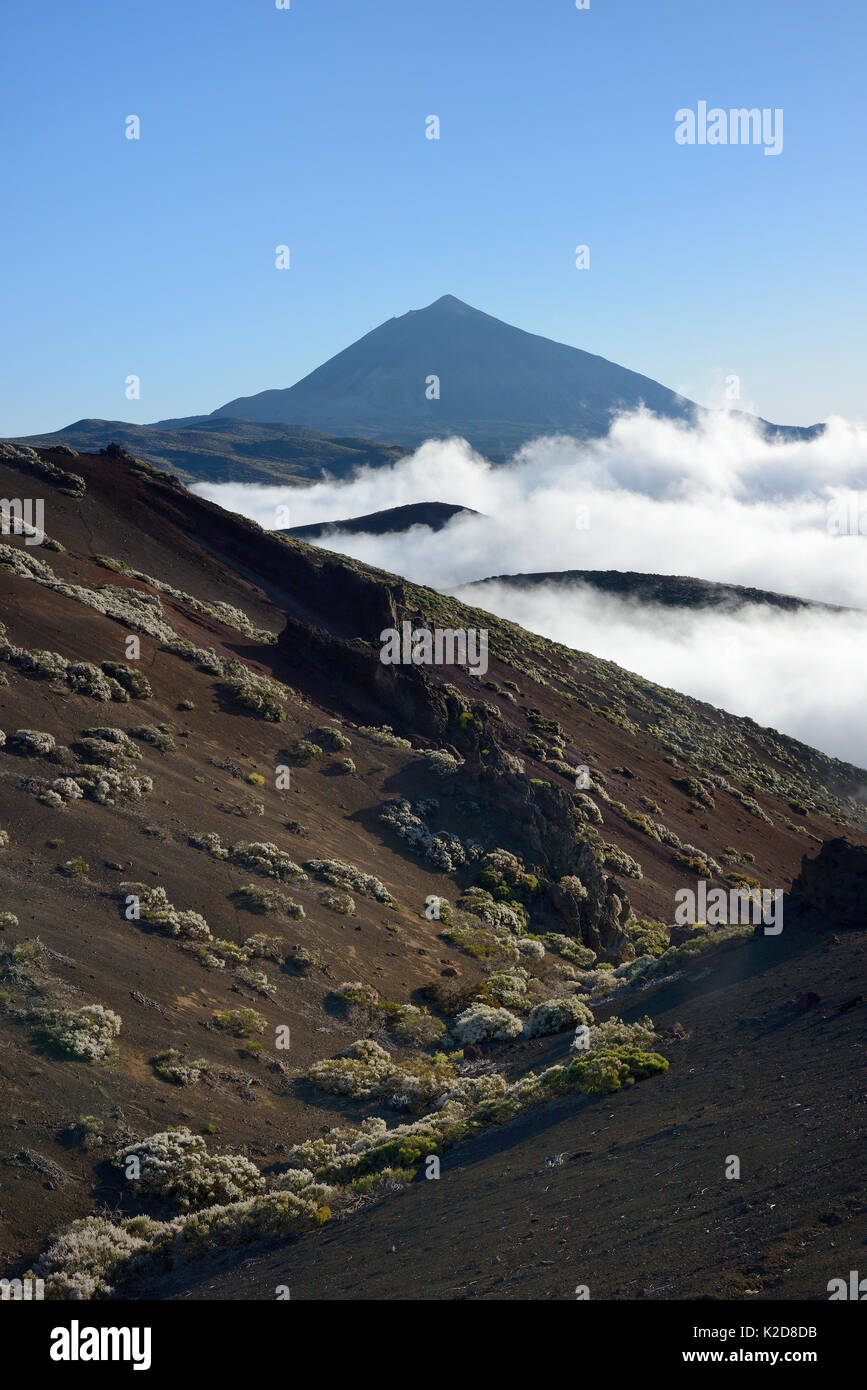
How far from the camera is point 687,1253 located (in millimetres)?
9812

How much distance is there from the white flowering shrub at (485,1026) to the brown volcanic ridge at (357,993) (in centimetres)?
8

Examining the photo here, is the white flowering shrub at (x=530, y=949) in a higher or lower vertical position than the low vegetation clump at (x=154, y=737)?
lower

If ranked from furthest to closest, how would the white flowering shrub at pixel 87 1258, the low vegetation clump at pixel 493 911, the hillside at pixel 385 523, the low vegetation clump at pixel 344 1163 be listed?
the hillside at pixel 385 523 < the low vegetation clump at pixel 493 911 < the low vegetation clump at pixel 344 1163 < the white flowering shrub at pixel 87 1258

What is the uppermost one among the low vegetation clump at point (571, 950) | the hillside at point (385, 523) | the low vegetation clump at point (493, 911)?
the hillside at point (385, 523)

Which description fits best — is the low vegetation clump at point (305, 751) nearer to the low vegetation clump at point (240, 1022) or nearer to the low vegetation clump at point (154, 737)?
the low vegetation clump at point (154, 737)

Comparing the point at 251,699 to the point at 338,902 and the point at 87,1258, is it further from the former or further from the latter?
the point at 87,1258

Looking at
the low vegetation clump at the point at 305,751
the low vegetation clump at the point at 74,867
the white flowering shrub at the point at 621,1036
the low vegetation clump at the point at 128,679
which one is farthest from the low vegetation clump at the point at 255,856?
the white flowering shrub at the point at 621,1036

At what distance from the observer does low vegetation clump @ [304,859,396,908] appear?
89.9 ft

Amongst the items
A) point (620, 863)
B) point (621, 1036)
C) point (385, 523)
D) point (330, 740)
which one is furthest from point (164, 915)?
point (385, 523)

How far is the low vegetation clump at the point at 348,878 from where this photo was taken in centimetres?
2739

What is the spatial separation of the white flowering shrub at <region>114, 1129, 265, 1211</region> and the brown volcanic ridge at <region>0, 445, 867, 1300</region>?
0.05 metres

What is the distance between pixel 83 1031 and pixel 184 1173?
10.9ft

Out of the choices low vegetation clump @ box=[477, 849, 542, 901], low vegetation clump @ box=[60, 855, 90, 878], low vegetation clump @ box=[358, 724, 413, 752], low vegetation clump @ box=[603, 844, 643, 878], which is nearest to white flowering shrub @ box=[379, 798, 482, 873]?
low vegetation clump @ box=[477, 849, 542, 901]
